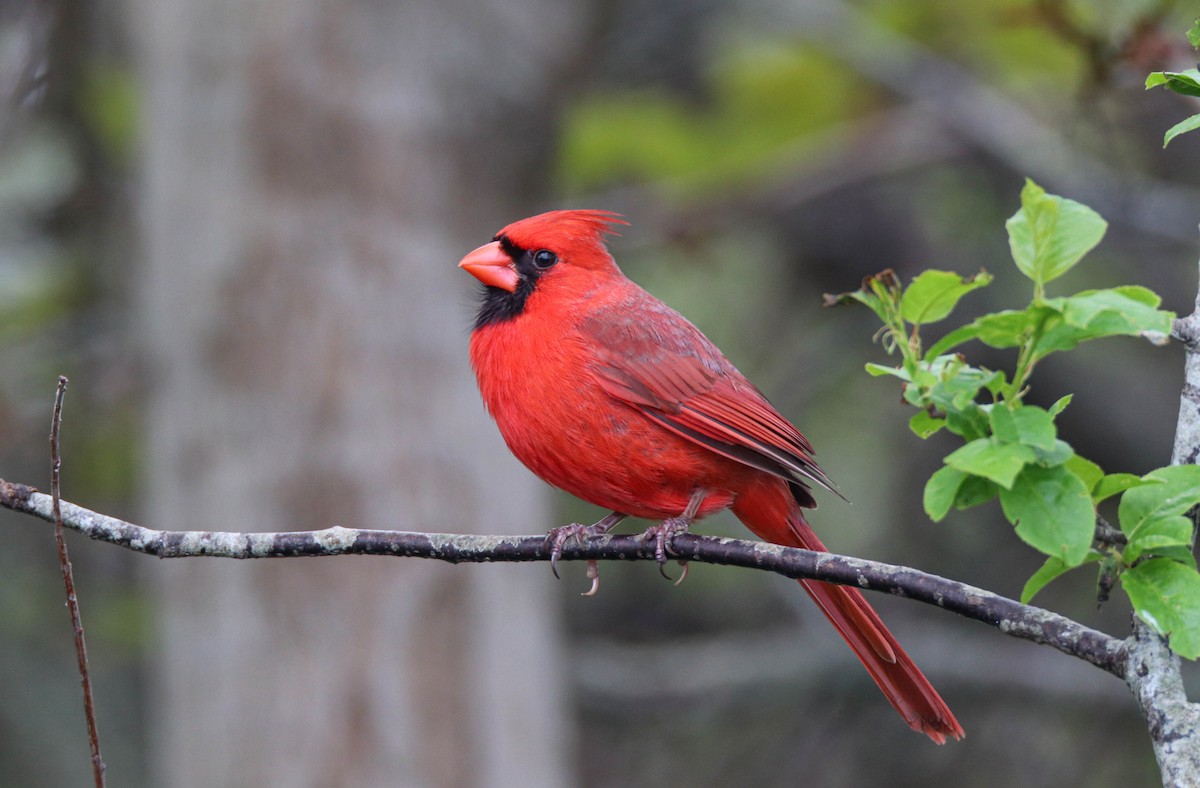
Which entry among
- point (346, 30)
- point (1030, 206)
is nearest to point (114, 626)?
point (346, 30)

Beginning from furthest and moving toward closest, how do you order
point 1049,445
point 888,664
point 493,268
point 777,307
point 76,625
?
point 777,307
point 493,268
point 888,664
point 76,625
point 1049,445

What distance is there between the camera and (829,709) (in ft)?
21.2

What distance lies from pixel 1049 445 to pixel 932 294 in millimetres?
295

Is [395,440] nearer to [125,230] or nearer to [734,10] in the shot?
[125,230]

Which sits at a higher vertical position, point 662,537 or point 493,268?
point 493,268

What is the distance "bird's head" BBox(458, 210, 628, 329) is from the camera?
3.39m

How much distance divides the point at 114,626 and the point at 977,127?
475cm

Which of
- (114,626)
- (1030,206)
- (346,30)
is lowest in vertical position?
(1030,206)

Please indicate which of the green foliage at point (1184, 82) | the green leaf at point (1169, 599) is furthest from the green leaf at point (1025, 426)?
the green foliage at point (1184, 82)

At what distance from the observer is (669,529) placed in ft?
9.37

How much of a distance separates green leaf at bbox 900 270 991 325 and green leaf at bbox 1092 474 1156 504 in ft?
1.03

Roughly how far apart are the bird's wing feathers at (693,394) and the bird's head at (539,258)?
0.70 ft

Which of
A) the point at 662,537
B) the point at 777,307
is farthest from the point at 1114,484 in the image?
the point at 777,307

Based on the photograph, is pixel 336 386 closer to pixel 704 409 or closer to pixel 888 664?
pixel 704 409
